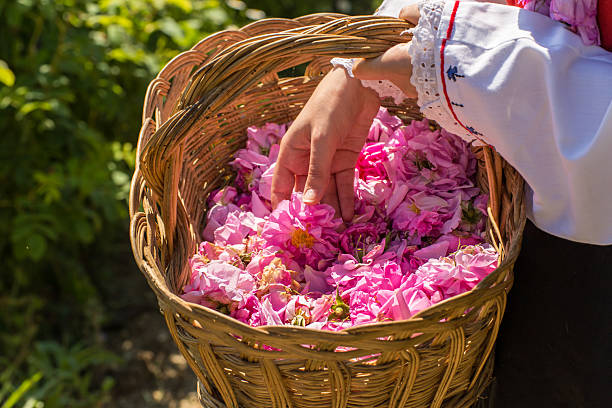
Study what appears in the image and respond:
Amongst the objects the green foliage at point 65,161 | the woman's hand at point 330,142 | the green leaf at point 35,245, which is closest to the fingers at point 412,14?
the woman's hand at point 330,142

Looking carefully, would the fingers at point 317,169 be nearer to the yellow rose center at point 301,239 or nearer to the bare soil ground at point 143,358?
the yellow rose center at point 301,239

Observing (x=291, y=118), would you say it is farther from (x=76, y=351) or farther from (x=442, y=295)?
(x=76, y=351)

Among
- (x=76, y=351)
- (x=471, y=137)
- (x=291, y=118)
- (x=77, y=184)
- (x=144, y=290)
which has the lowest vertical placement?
(x=144, y=290)

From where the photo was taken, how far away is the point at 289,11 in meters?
2.89

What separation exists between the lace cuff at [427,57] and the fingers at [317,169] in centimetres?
23

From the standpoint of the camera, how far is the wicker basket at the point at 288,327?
29.0 inches

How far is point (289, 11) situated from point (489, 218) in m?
2.14

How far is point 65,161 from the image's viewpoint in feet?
5.89

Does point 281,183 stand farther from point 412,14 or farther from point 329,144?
point 412,14

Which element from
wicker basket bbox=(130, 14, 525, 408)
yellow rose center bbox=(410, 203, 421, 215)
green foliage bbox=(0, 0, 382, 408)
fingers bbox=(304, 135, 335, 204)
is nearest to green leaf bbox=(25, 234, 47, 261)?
green foliage bbox=(0, 0, 382, 408)

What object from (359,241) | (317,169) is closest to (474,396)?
(359,241)

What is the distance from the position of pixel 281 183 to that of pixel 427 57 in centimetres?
43

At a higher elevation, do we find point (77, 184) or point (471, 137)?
point (471, 137)

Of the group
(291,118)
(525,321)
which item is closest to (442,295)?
(525,321)
